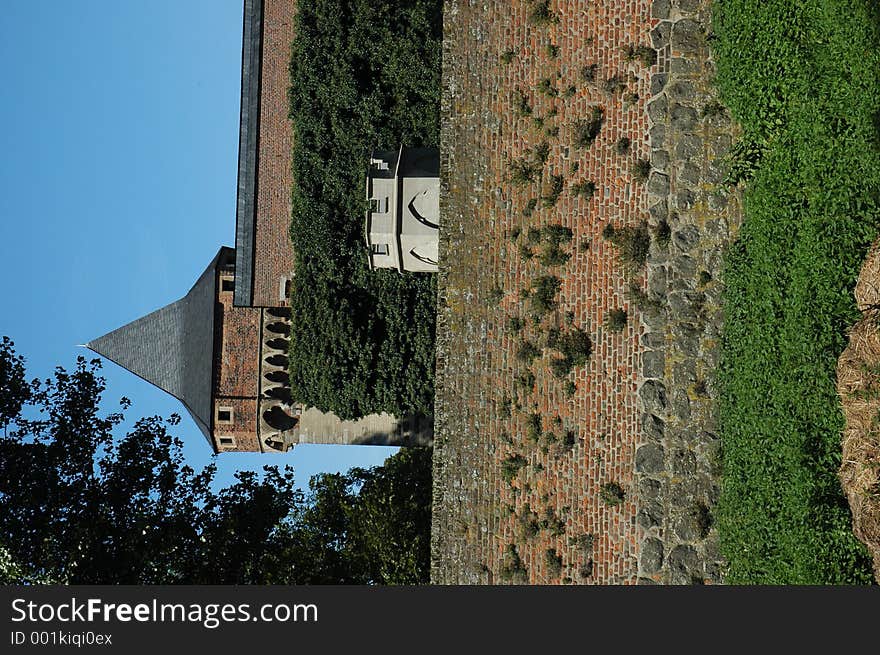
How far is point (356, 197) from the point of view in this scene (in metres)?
26.3

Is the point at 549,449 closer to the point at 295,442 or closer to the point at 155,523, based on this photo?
the point at 155,523

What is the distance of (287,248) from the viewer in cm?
2777

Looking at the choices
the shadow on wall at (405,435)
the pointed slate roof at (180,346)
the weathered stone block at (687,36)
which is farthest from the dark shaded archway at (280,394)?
the weathered stone block at (687,36)

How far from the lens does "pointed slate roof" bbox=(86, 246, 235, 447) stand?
3022cm

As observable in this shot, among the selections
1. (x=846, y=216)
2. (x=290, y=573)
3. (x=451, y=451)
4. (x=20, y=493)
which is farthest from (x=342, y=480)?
(x=846, y=216)

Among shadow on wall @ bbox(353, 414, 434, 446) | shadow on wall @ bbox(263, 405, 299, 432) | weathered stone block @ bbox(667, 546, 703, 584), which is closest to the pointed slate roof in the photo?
shadow on wall @ bbox(263, 405, 299, 432)

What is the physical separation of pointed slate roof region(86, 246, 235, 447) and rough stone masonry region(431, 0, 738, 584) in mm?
16192

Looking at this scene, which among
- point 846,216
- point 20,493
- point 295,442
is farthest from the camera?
point 295,442

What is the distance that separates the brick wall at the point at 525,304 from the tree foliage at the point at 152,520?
1056 centimetres

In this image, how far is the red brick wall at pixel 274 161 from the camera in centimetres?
2773

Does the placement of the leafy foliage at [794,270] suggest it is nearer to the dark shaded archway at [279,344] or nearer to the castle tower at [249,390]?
the castle tower at [249,390]

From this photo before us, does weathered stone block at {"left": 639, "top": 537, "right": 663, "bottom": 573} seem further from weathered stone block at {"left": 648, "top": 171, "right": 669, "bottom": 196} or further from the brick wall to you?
weathered stone block at {"left": 648, "top": 171, "right": 669, "bottom": 196}

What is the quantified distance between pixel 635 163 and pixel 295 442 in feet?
59.3

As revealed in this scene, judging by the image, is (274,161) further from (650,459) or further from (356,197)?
(650,459)
